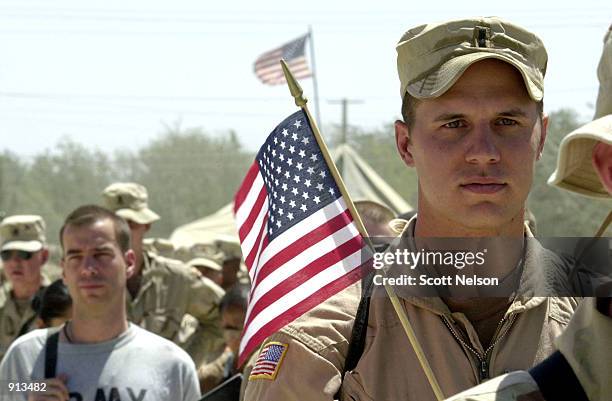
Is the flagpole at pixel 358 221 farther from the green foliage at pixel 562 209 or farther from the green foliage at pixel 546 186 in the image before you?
the green foliage at pixel 562 209

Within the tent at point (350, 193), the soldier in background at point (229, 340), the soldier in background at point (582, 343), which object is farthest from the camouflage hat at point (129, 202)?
the tent at point (350, 193)

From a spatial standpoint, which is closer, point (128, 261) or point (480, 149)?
point (480, 149)

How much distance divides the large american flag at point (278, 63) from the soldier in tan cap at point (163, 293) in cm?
1378

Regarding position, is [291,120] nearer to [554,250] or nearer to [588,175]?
[554,250]

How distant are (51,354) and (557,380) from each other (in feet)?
14.3

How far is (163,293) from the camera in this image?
9969mm

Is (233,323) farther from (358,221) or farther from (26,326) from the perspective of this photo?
(358,221)

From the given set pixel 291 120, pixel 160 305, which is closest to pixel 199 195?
pixel 160 305

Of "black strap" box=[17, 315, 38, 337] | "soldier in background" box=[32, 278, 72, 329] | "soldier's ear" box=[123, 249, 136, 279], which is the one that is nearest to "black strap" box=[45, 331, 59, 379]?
"soldier's ear" box=[123, 249, 136, 279]

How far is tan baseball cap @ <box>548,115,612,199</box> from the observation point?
2055 mm

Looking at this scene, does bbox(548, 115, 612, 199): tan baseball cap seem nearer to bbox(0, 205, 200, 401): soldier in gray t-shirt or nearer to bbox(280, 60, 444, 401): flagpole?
bbox(280, 60, 444, 401): flagpole

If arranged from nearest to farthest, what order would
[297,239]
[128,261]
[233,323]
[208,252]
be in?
[297,239] → [128,261] → [233,323] → [208,252]

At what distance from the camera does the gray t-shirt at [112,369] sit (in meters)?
6.03

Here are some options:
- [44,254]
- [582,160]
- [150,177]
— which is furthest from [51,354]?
[150,177]
